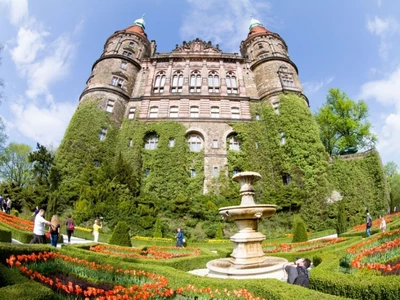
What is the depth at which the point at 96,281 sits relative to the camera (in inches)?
246

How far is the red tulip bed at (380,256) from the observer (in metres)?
6.12

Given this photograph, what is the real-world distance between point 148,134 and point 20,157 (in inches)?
997

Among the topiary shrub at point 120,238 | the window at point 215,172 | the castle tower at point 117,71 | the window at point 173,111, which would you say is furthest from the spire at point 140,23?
the topiary shrub at point 120,238

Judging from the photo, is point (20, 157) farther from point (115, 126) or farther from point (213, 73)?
point (213, 73)

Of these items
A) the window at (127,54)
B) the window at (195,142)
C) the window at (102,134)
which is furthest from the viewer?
the window at (127,54)

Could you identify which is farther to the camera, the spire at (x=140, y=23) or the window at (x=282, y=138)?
the spire at (x=140, y=23)

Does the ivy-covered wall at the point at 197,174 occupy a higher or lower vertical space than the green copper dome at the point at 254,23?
lower

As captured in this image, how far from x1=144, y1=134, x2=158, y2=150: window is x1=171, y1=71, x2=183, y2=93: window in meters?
7.60

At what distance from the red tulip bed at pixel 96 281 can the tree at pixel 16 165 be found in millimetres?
40155

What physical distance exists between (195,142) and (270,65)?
14.9 metres

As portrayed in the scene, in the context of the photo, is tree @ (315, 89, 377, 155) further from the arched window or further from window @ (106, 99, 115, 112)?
window @ (106, 99, 115, 112)

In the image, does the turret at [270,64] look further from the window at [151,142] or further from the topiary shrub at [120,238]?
the topiary shrub at [120,238]

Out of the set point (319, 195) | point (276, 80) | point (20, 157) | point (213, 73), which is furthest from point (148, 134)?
point (20, 157)

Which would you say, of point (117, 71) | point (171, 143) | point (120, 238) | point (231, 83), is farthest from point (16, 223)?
point (231, 83)
